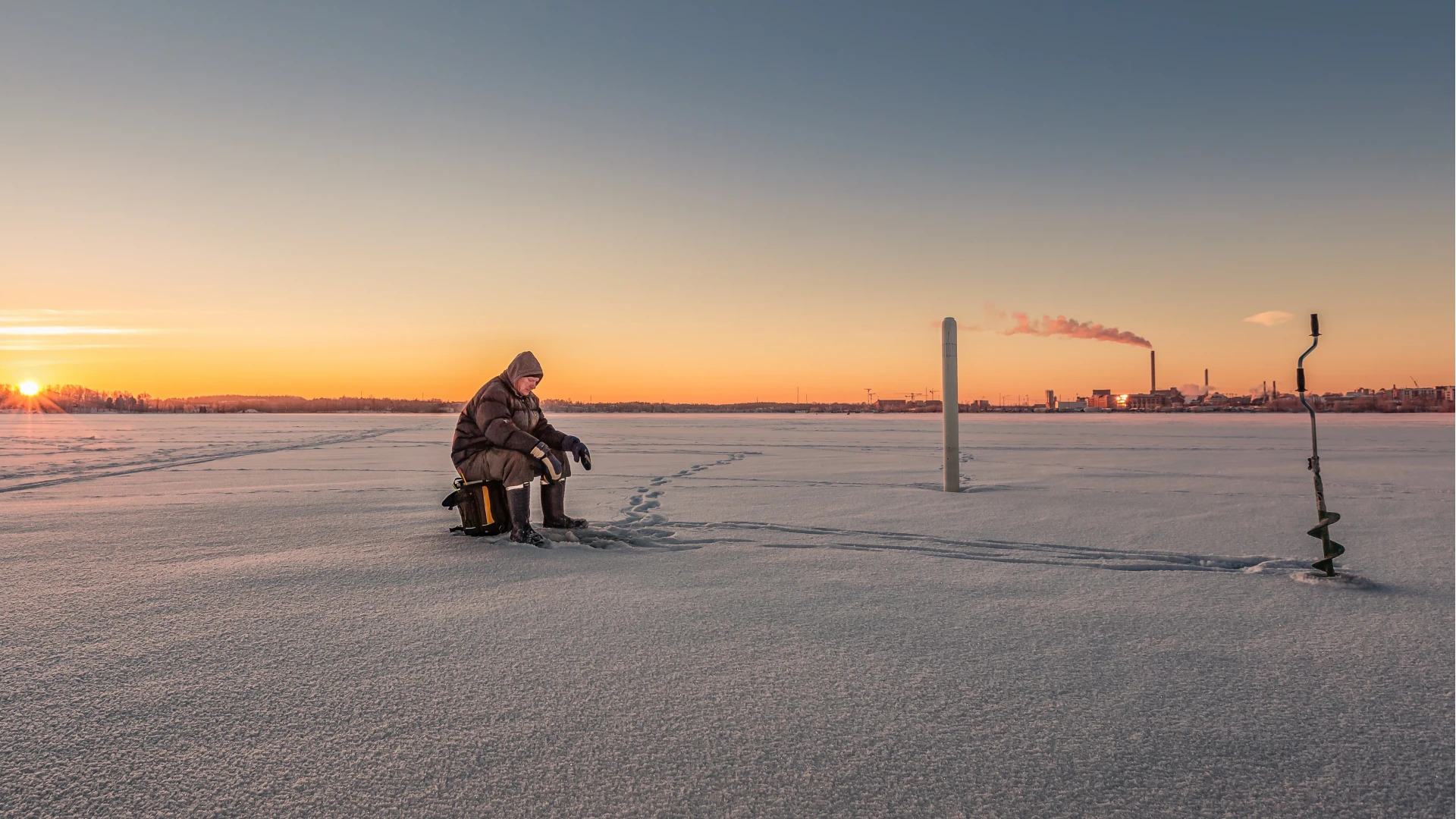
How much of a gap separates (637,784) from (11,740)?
6.05 feet

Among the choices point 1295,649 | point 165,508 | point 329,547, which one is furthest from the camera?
point 165,508

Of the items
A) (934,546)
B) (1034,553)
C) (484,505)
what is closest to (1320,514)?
(1034,553)

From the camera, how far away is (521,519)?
5.27m

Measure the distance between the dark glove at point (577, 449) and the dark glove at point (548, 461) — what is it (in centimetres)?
19

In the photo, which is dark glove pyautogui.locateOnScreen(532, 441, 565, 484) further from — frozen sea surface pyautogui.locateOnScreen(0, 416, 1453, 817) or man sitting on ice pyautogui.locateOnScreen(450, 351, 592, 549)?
frozen sea surface pyautogui.locateOnScreen(0, 416, 1453, 817)

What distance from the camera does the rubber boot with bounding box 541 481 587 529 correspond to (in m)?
5.69

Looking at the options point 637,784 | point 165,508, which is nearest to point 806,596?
point 637,784

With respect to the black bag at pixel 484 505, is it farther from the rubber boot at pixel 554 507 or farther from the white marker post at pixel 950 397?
the white marker post at pixel 950 397

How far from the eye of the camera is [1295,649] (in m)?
2.95

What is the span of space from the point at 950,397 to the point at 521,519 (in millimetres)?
5443

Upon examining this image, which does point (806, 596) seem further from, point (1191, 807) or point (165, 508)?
point (165, 508)

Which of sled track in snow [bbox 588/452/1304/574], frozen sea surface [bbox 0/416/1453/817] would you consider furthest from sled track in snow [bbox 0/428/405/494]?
sled track in snow [bbox 588/452/1304/574]

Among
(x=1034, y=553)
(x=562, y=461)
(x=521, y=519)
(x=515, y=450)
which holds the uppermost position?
(x=515, y=450)

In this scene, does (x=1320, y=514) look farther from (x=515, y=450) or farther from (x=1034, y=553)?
(x=515, y=450)
